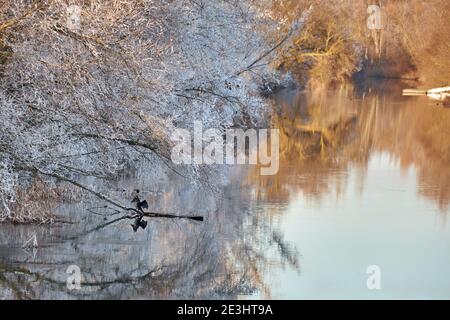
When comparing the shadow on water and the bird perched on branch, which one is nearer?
the shadow on water

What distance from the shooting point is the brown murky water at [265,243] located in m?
8.84

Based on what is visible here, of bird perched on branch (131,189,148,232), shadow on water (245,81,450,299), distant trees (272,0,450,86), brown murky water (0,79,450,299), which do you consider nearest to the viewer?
brown murky water (0,79,450,299)

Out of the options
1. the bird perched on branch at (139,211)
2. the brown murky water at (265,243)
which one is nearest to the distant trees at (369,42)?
the brown murky water at (265,243)

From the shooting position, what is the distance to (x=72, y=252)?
9.81 m

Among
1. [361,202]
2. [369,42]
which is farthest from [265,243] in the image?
[369,42]

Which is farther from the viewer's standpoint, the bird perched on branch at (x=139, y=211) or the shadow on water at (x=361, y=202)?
the bird perched on branch at (x=139, y=211)

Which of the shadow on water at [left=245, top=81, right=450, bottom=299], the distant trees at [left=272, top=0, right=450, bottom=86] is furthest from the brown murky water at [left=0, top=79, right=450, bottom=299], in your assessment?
the distant trees at [left=272, top=0, right=450, bottom=86]

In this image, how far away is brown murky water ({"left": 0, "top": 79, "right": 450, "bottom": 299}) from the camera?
884 centimetres

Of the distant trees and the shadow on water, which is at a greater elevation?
the distant trees

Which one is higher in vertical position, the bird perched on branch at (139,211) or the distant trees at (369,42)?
the distant trees at (369,42)

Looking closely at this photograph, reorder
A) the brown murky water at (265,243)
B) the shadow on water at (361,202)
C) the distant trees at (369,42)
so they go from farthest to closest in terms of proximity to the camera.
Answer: the distant trees at (369,42) → the shadow on water at (361,202) → the brown murky water at (265,243)

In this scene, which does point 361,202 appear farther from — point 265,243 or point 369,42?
point 369,42

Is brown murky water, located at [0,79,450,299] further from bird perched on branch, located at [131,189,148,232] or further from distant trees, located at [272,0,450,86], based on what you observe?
distant trees, located at [272,0,450,86]

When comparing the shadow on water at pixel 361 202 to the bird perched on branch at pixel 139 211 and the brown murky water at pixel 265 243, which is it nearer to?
the brown murky water at pixel 265 243
